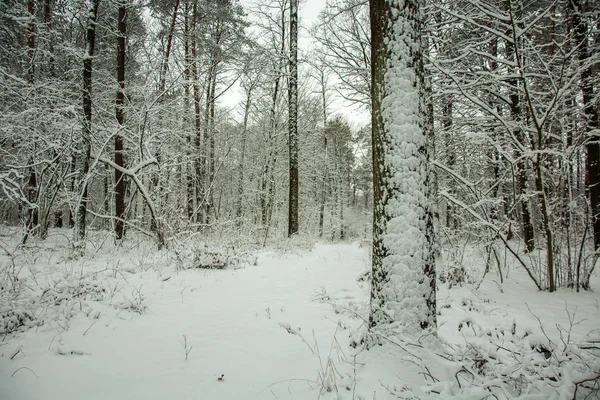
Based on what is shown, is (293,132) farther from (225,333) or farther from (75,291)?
(225,333)

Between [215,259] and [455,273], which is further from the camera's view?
[215,259]

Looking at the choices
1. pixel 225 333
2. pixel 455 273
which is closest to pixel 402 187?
pixel 225 333

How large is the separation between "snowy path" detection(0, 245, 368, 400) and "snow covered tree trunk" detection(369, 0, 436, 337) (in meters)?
0.89

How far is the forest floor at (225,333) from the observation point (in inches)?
76.0

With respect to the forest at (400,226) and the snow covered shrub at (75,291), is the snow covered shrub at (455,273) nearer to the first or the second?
the forest at (400,226)

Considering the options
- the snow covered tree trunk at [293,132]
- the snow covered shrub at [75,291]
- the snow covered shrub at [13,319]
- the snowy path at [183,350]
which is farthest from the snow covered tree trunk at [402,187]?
the snow covered tree trunk at [293,132]

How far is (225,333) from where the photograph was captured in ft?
9.67

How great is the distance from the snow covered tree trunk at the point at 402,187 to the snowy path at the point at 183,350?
0.89m

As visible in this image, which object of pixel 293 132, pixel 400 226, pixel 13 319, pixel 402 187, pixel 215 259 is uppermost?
pixel 293 132

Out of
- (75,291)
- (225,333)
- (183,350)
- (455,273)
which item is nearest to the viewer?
(183,350)

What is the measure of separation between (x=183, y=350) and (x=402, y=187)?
251 cm

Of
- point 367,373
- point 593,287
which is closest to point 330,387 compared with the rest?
point 367,373

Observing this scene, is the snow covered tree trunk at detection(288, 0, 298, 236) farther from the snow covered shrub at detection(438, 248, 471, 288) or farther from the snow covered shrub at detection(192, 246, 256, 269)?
the snow covered shrub at detection(438, 248, 471, 288)

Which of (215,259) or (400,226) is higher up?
(400,226)
